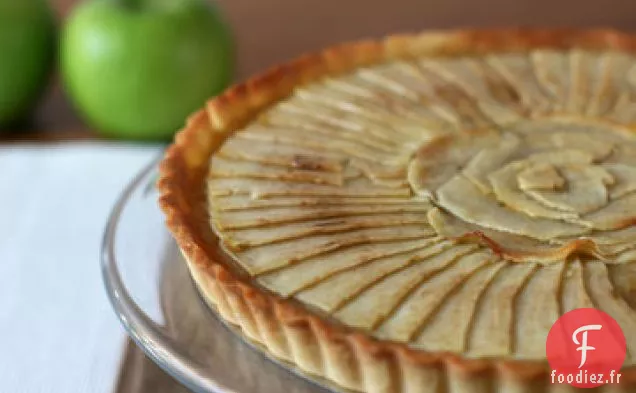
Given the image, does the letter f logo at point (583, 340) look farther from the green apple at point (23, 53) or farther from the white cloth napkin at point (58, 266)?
the green apple at point (23, 53)

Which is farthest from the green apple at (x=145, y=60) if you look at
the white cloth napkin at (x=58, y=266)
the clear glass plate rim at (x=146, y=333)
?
the clear glass plate rim at (x=146, y=333)

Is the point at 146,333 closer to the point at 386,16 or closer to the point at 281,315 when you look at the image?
the point at 281,315

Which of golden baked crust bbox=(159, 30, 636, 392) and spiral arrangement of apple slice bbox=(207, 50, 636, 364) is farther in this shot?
spiral arrangement of apple slice bbox=(207, 50, 636, 364)

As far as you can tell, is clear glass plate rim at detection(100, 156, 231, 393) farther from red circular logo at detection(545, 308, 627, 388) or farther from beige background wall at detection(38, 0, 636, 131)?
beige background wall at detection(38, 0, 636, 131)

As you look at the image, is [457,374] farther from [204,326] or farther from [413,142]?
[413,142]

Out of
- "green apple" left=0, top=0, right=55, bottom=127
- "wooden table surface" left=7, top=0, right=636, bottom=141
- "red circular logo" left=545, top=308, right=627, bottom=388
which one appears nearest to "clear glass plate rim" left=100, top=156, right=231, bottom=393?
"red circular logo" left=545, top=308, right=627, bottom=388

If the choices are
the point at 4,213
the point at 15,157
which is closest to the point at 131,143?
the point at 15,157

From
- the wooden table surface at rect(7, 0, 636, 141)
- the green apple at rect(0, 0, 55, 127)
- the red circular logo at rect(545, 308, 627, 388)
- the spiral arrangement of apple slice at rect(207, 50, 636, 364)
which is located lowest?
the red circular logo at rect(545, 308, 627, 388)

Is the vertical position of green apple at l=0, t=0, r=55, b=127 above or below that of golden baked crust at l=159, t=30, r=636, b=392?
above
